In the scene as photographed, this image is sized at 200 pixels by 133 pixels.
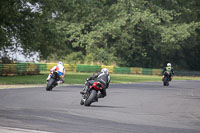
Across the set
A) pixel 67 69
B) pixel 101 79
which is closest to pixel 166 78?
pixel 101 79

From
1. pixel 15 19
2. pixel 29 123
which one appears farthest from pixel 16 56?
pixel 29 123

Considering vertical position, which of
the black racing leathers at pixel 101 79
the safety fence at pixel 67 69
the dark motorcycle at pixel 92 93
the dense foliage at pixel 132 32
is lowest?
the safety fence at pixel 67 69

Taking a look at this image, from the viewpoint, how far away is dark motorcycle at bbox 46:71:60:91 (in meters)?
26.2

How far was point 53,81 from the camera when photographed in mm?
26453

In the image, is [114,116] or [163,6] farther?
[163,6]

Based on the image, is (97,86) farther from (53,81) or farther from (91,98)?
(53,81)

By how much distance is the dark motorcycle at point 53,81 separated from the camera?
86.1 ft

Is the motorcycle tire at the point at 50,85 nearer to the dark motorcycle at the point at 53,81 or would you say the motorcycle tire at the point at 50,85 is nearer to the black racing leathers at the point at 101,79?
the dark motorcycle at the point at 53,81

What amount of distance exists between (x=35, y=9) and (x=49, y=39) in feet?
10.5

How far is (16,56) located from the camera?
46.9m

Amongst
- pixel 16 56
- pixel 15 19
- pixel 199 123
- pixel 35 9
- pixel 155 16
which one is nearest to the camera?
pixel 199 123

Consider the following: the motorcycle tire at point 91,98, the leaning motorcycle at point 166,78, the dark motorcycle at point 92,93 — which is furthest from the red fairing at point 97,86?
the leaning motorcycle at point 166,78

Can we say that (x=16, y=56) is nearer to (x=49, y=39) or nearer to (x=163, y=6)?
(x=49, y=39)

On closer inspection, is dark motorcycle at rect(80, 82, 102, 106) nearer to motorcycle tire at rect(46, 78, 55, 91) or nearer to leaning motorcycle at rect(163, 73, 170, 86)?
motorcycle tire at rect(46, 78, 55, 91)
